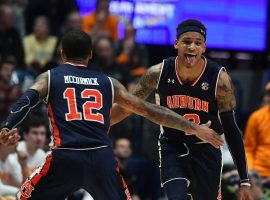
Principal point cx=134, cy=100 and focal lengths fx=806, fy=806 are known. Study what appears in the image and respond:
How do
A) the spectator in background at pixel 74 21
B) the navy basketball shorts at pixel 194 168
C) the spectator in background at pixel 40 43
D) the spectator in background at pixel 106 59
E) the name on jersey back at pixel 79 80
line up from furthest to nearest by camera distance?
the spectator in background at pixel 40 43, the spectator in background at pixel 74 21, the spectator in background at pixel 106 59, the navy basketball shorts at pixel 194 168, the name on jersey back at pixel 79 80

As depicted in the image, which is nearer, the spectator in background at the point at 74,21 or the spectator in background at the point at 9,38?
the spectator in background at the point at 9,38

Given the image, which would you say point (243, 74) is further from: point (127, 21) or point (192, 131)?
point (192, 131)

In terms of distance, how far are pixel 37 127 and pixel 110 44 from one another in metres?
3.42

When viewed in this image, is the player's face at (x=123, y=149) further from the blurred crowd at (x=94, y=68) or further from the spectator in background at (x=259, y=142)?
the spectator in background at (x=259, y=142)

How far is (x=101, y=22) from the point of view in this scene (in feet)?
44.3

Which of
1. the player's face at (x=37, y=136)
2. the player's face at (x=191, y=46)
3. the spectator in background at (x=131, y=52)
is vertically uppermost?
the player's face at (x=191, y=46)

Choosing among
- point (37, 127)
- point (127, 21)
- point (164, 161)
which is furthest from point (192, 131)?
point (127, 21)

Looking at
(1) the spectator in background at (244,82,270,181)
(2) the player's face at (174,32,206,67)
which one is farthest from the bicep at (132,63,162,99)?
(1) the spectator in background at (244,82,270,181)

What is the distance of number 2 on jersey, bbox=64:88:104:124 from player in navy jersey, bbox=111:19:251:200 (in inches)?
40.6

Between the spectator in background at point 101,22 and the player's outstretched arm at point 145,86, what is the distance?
5.42m

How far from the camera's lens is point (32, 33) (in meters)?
14.1

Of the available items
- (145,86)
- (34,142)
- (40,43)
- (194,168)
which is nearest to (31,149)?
(34,142)

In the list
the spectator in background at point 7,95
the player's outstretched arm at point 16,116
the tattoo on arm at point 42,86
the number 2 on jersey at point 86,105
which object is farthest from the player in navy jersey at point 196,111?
the spectator in background at point 7,95

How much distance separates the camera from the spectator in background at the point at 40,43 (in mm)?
13195
